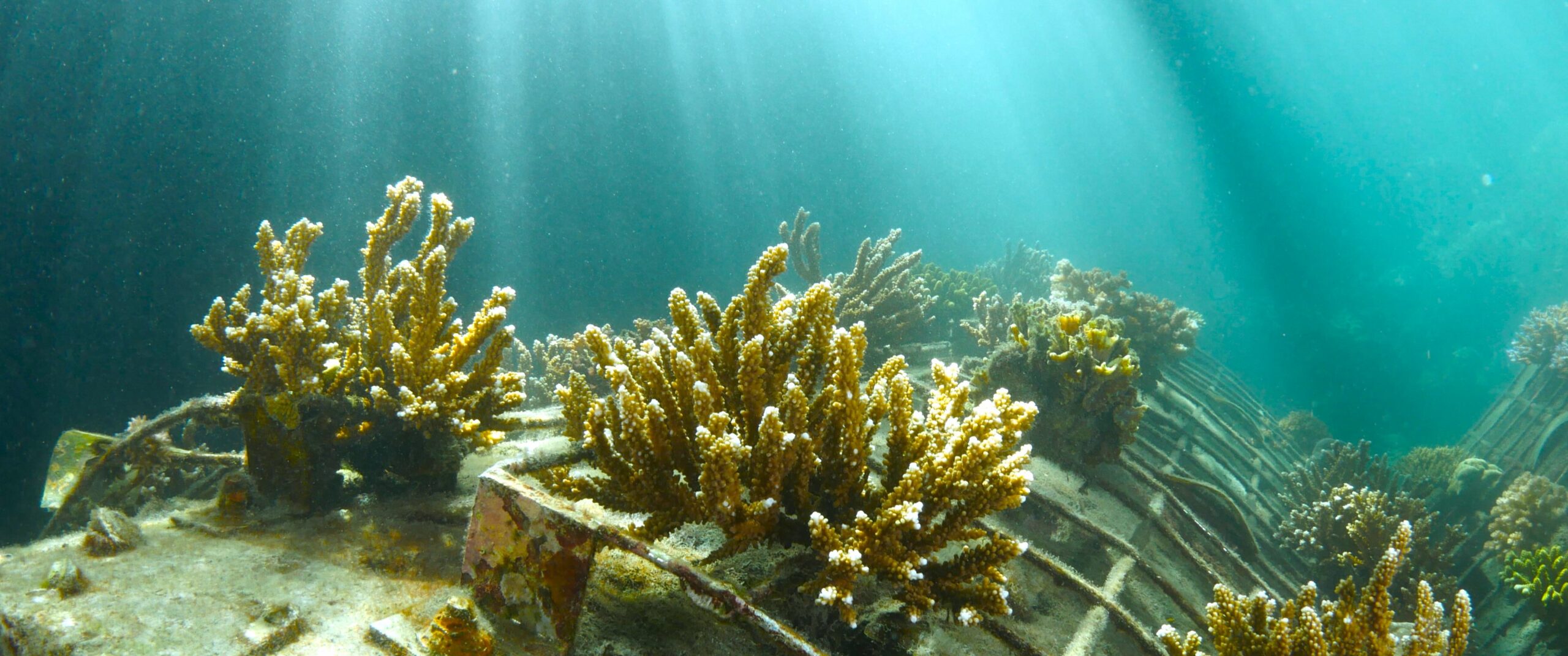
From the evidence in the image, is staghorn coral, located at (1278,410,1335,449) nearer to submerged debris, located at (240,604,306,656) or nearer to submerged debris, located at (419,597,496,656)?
submerged debris, located at (419,597,496,656)

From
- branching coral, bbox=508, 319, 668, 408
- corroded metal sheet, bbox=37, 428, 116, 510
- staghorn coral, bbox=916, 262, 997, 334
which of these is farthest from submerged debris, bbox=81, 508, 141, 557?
staghorn coral, bbox=916, 262, 997, 334

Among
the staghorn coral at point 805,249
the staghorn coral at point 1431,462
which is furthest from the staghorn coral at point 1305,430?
the staghorn coral at point 805,249

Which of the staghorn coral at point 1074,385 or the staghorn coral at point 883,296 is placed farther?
the staghorn coral at point 883,296

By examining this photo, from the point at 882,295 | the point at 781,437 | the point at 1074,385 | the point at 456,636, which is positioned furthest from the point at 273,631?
the point at 882,295

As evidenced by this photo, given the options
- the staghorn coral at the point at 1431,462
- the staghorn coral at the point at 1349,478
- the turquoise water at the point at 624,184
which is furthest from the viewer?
the turquoise water at the point at 624,184

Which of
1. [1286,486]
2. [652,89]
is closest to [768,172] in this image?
[652,89]

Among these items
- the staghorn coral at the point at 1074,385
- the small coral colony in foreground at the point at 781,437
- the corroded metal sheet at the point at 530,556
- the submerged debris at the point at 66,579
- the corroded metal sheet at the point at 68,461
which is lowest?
the corroded metal sheet at the point at 68,461

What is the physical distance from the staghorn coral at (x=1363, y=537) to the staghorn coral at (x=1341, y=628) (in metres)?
4.48

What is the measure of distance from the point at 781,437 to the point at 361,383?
2864 mm

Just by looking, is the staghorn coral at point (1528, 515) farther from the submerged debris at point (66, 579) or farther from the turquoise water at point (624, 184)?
the turquoise water at point (624, 184)

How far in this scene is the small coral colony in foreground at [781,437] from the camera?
2.24 m

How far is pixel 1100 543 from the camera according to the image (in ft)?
14.1

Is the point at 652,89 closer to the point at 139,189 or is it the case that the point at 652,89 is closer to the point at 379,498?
the point at 139,189

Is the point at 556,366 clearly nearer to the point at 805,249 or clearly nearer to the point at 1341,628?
the point at 805,249
